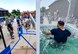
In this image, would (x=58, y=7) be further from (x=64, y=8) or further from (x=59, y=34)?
(x=59, y=34)

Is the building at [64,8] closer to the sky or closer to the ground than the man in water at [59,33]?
closer to the sky

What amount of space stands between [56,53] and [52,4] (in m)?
0.97

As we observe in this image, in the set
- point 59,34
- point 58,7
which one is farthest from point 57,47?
point 58,7

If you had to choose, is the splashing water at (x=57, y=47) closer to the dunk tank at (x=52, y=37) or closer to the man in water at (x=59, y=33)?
the dunk tank at (x=52, y=37)

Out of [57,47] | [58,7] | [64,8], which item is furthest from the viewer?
[64,8]

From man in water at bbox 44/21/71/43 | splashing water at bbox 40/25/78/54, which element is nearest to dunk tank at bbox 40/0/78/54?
splashing water at bbox 40/25/78/54

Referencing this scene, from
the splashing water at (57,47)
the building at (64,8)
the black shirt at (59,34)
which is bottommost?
the splashing water at (57,47)

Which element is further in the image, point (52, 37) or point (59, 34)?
point (52, 37)

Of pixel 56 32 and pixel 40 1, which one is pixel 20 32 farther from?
pixel 40 1

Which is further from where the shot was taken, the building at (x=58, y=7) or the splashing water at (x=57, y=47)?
the building at (x=58, y=7)

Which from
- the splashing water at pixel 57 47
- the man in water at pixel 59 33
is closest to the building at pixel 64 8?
the man in water at pixel 59 33

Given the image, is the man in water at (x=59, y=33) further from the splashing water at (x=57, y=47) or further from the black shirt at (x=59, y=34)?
the splashing water at (x=57, y=47)

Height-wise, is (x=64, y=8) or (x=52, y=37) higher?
(x=64, y=8)

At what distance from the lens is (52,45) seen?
8.91 ft
